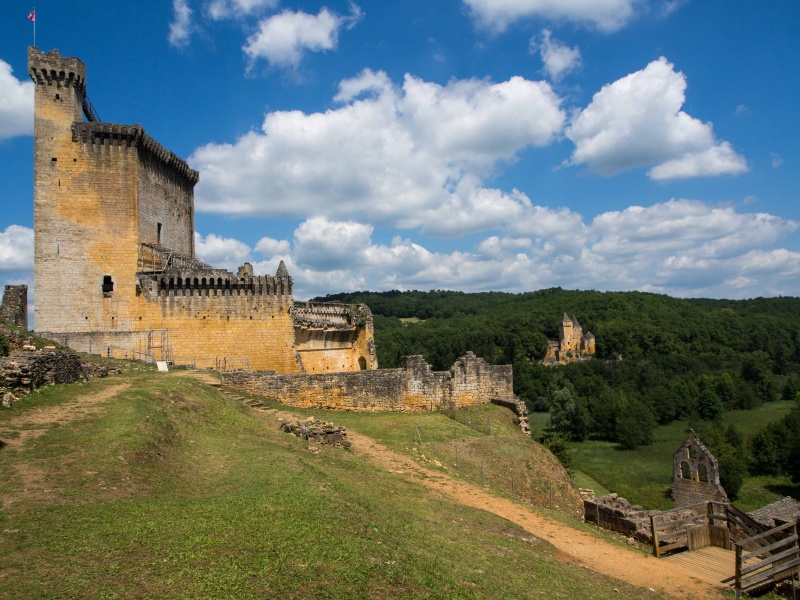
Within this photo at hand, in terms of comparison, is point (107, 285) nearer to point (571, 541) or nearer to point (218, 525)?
point (218, 525)

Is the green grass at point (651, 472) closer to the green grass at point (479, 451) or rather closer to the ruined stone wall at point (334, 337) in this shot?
the ruined stone wall at point (334, 337)

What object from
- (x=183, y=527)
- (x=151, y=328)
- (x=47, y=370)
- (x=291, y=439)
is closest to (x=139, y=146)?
(x=151, y=328)

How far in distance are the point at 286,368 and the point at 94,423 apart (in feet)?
50.0

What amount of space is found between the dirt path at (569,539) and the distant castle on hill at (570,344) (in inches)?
4163

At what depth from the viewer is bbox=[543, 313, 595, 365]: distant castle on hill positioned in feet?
386

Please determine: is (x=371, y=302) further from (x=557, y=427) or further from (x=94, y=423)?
(x=94, y=423)

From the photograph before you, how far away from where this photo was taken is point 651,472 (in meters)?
50.9

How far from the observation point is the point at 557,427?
67.9m

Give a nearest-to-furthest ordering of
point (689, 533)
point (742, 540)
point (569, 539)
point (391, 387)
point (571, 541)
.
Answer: point (571, 541)
point (569, 539)
point (742, 540)
point (689, 533)
point (391, 387)

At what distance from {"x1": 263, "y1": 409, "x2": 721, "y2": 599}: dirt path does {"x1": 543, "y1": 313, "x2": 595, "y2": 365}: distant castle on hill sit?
106m

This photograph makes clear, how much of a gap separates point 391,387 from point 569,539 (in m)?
12.5

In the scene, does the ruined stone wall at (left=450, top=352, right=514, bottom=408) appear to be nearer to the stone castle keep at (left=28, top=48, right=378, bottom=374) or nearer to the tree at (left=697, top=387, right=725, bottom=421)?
the stone castle keep at (left=28, top=48, right=378, bottom=374)

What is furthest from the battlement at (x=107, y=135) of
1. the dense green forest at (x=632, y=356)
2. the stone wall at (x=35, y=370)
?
the dense green forest at (x=632, y=356)

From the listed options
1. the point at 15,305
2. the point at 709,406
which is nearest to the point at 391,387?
the point at 15,305
